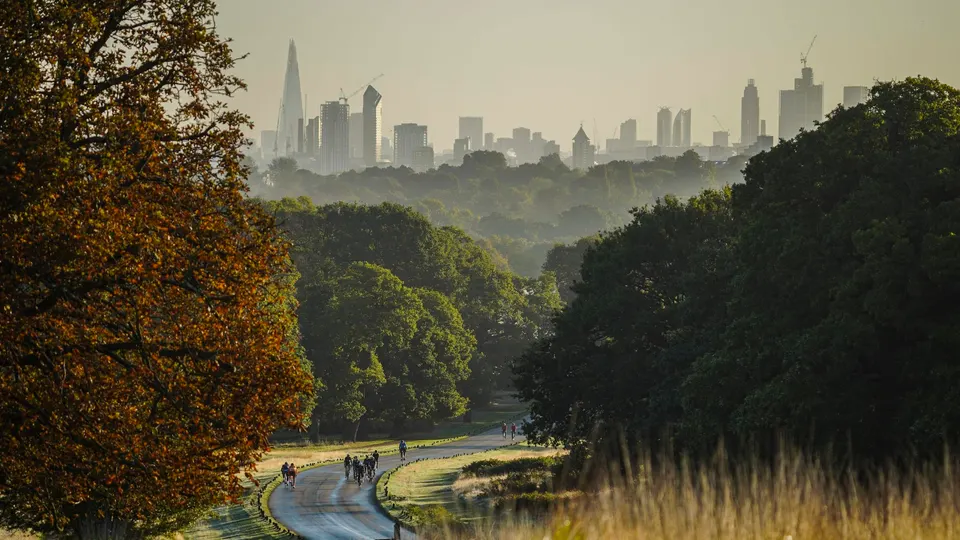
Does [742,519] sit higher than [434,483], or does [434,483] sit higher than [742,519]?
[742,519]

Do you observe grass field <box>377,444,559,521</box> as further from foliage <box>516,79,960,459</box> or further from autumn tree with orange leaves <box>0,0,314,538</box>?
autumn tree with orange leaves <box>0,0,314,538</box>

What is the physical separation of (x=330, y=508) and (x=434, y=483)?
8248 millimetres

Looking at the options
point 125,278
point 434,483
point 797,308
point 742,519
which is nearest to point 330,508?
point 434,483

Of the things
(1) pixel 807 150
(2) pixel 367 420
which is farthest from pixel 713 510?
(2) pixel 367 420

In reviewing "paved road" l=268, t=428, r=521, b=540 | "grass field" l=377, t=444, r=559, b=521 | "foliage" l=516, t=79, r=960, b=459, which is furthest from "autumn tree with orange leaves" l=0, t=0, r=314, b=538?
"grass field" l=377, t=444, r=559, b=521

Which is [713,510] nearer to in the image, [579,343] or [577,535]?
[577,535]

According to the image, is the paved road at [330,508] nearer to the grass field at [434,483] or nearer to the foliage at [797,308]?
the grass field at [434,483]

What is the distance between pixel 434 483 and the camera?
5619 centimetres

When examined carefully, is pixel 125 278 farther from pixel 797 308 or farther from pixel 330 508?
pixel 330 508

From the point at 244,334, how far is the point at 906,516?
10972mm

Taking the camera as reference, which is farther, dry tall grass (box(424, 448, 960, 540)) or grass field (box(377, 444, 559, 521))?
grass field (box(377, 444, 559, 521))

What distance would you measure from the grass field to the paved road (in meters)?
1.01

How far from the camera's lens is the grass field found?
48.0m

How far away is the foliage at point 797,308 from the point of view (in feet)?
106
